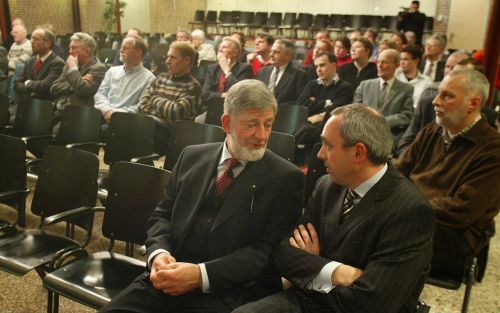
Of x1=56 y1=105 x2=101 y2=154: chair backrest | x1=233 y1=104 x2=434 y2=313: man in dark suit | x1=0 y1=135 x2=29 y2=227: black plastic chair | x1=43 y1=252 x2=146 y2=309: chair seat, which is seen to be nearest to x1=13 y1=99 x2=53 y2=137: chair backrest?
x1=56 y1=105 x2=101 y2=154: chair backrest

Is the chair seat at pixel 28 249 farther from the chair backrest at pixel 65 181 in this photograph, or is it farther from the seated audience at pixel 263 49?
the seated audience at pixel 263 49

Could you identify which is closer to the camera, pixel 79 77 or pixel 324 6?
pixel 79 77

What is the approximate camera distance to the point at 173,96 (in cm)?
397

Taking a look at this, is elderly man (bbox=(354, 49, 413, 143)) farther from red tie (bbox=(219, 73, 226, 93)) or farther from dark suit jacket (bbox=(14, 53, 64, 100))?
dark suit jacket (bbox=(14, 53, 64, 100))

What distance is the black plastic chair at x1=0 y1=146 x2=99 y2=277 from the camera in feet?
7.25

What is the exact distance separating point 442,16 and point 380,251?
12.9 meters

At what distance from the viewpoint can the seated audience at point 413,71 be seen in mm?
4527

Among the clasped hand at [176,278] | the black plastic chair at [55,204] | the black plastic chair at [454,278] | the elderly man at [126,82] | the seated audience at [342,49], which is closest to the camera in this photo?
the clasped hand at [176,278]

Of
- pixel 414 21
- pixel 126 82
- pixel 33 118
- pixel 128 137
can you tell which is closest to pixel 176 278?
pixel 128 137

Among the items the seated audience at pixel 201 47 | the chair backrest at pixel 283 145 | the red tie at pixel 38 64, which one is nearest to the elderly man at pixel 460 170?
the chair backrest at pixel 283 145

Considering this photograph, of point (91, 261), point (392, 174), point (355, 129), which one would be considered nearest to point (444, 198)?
point (392, 174)

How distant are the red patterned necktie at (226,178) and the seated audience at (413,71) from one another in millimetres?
3153

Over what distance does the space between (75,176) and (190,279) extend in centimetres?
117

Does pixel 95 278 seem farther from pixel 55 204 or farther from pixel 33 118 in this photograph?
pixel 33 118
